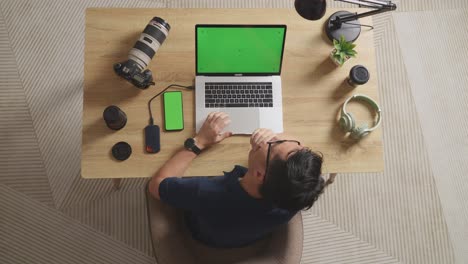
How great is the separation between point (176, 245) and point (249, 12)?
38.0 inches

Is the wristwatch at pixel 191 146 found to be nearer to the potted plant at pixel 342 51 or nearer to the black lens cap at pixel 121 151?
the black lens cap at pixel 121 151

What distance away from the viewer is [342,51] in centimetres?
162

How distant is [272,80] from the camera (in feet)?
5.37

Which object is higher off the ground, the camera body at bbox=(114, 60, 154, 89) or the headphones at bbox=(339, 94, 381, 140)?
the camera body at bbox=(114, 60, 154, 89)

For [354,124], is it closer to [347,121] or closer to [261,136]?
[347,121]

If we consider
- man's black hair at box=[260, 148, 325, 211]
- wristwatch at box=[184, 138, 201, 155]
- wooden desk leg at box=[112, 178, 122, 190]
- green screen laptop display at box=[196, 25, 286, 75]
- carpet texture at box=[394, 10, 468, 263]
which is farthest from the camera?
carpet texture at box=[394, 10, 468, 263]

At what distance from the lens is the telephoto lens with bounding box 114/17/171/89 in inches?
59.6

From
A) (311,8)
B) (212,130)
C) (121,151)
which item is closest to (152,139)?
(121,151)

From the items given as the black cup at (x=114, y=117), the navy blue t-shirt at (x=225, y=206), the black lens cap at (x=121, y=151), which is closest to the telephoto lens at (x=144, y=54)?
the black cup at (x=114, y=117)

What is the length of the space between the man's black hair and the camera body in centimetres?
61

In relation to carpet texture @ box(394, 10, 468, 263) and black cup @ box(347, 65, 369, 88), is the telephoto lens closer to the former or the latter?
black cup @ box(347, 65, 369, 88)

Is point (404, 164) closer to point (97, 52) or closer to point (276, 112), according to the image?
point (276, 112)

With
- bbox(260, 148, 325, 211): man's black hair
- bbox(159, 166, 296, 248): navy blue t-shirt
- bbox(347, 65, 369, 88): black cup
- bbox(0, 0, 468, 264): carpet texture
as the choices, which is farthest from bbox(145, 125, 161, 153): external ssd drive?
bbox(347, 65, 369, 88): black cup

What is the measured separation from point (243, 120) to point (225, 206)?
38 centimetres
